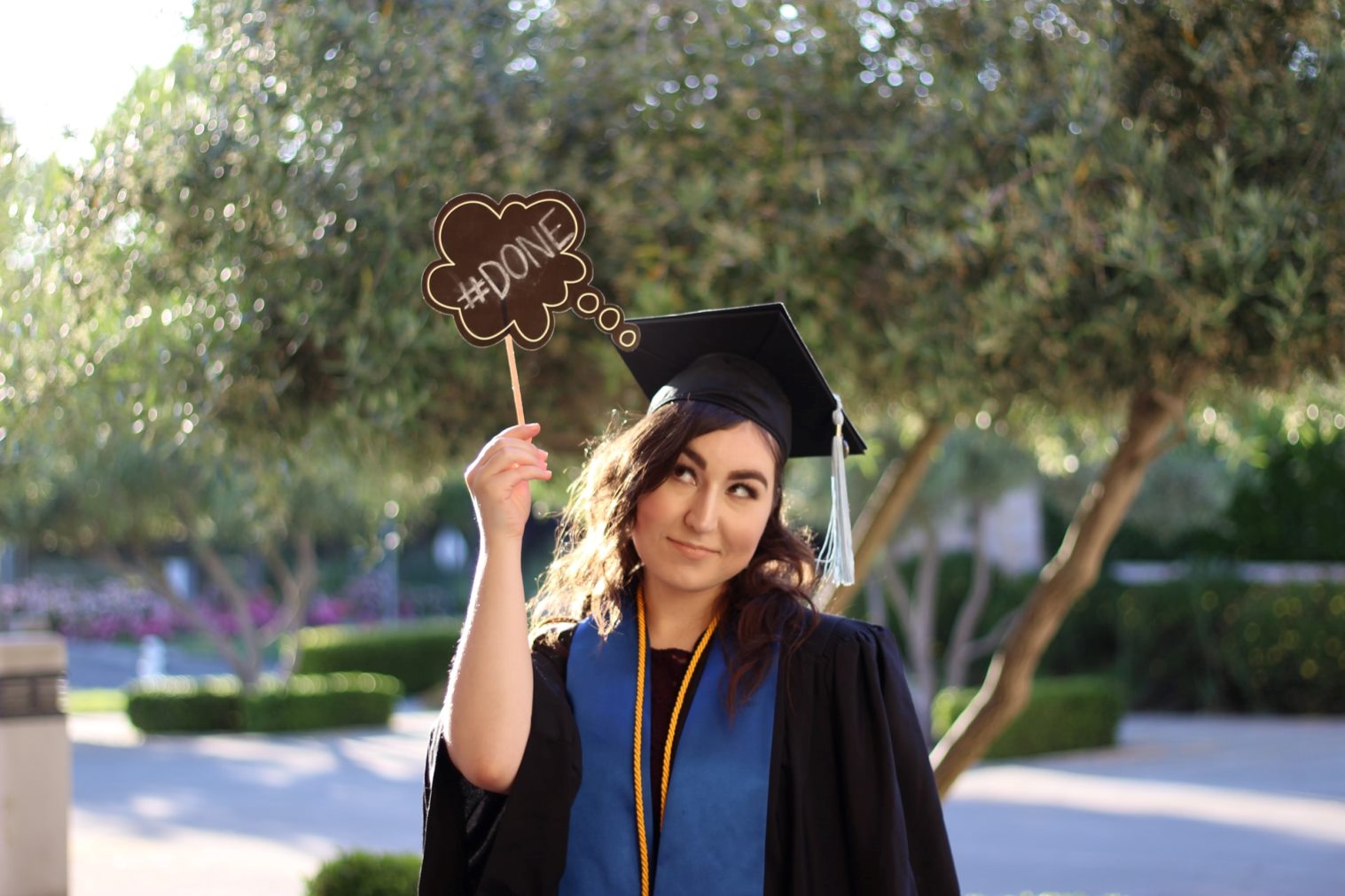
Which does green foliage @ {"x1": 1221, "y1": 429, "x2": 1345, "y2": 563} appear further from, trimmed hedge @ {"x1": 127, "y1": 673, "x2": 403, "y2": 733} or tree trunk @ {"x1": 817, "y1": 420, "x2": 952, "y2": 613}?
tree trunk @ {"x1": 817, "y1": 420, "x2": 952, "y2": 613}

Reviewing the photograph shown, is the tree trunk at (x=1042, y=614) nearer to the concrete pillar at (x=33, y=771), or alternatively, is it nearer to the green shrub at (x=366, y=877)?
the green shrub at (x=366, y=877)

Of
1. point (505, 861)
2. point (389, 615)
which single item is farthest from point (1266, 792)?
point (389, 615)

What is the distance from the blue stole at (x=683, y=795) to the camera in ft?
7.55

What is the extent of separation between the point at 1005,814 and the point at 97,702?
16.2m

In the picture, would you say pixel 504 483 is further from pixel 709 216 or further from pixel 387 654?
pixel 387 654

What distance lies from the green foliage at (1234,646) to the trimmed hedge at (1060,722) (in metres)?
3.16

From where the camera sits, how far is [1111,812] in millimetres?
10289

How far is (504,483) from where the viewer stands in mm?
2186

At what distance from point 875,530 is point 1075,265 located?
194cm

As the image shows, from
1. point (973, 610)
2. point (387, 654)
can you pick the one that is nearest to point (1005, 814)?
point (973, 610)

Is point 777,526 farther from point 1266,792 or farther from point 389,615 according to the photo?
point 389,615

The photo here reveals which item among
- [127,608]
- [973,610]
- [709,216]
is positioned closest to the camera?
[709,216]

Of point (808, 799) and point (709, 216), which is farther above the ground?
point (709, 216)

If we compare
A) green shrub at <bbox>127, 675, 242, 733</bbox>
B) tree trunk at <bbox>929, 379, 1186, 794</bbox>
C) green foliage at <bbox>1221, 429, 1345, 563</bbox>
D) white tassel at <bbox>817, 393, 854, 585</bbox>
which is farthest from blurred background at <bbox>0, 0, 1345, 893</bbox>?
green foliage at <bbox>1221, 429, 1345, 563</bbox>
